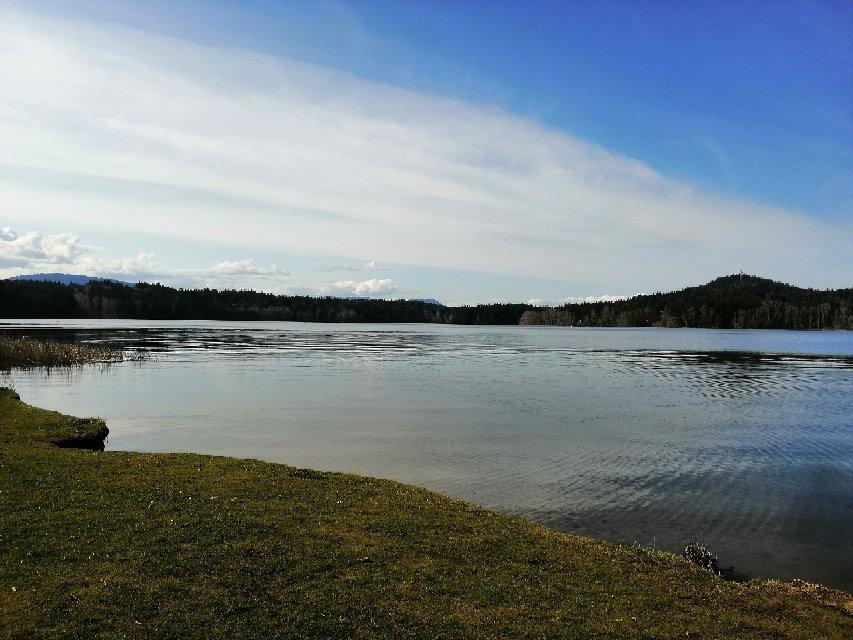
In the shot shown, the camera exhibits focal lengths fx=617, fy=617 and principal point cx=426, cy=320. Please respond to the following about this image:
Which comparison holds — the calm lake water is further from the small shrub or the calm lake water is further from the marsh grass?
the marsh grass

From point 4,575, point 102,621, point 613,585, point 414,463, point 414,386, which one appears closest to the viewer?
point 102,621

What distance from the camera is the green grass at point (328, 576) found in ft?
35.1

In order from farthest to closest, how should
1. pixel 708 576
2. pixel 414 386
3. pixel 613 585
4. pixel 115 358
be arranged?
pixel 115 358 → pixel 414 386 → pixel 708 576 → pixel 613 585

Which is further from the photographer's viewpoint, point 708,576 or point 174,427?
point 174,427

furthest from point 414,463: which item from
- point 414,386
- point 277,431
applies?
point 414,386

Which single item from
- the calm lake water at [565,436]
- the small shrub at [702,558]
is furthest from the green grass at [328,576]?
the calm lake water at [565,436]

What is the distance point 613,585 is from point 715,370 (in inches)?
2747

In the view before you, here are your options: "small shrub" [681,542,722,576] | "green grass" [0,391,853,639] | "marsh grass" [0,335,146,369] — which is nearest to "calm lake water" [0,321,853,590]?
"small shrub" [681,542,722,576]

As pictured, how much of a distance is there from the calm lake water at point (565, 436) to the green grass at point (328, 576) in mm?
4097

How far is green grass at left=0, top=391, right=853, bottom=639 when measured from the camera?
10688 mm

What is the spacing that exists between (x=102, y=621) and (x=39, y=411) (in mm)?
27189

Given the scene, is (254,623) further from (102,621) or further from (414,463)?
(414,463)

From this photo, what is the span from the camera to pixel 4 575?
38.9ft

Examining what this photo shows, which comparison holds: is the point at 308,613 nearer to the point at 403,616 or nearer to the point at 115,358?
the point at 403,616
